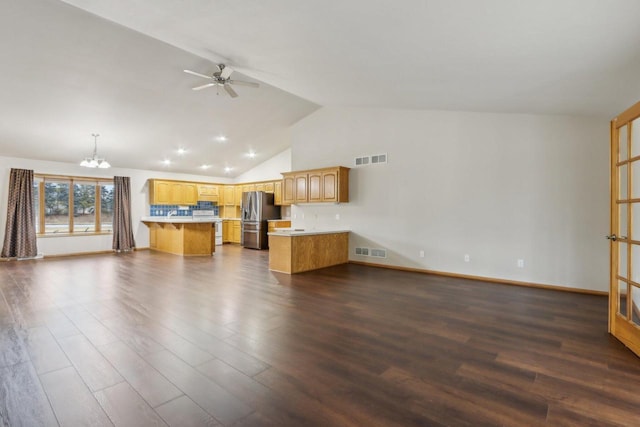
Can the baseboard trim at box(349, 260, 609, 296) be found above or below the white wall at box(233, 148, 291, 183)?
below

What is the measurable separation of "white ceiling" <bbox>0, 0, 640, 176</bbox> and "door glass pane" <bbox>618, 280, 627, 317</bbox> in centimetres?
193

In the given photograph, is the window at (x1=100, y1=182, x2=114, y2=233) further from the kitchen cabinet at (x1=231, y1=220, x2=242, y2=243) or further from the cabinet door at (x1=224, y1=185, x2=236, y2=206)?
the kitchen cabinet at (x1=231, y1=220, x2=242, y2=243)

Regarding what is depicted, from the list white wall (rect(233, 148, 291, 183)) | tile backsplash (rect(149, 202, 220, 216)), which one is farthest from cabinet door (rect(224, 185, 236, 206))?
white wall (rect(233, 148, 291, 183))

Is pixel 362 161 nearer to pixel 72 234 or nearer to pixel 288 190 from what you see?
pixel 288 190

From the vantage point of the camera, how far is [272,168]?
998cm

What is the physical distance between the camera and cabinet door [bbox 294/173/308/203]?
7.16m

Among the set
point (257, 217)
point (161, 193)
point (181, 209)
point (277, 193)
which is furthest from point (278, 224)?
point (161, 193)

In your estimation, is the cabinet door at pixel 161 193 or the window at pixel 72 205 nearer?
the window at pixel 72 205

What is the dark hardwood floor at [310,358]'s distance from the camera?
5.57 feet

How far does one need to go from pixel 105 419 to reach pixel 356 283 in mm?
3590

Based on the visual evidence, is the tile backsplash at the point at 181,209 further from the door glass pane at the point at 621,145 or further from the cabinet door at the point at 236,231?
the door glass pane at the point at 621,145

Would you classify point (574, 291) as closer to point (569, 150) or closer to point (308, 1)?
point (569, 150)

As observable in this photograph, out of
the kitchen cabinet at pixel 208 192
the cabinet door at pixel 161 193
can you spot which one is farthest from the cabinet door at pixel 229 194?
the cabinet door at pixel 161 193

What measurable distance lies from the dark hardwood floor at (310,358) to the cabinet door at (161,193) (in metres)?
5.06
